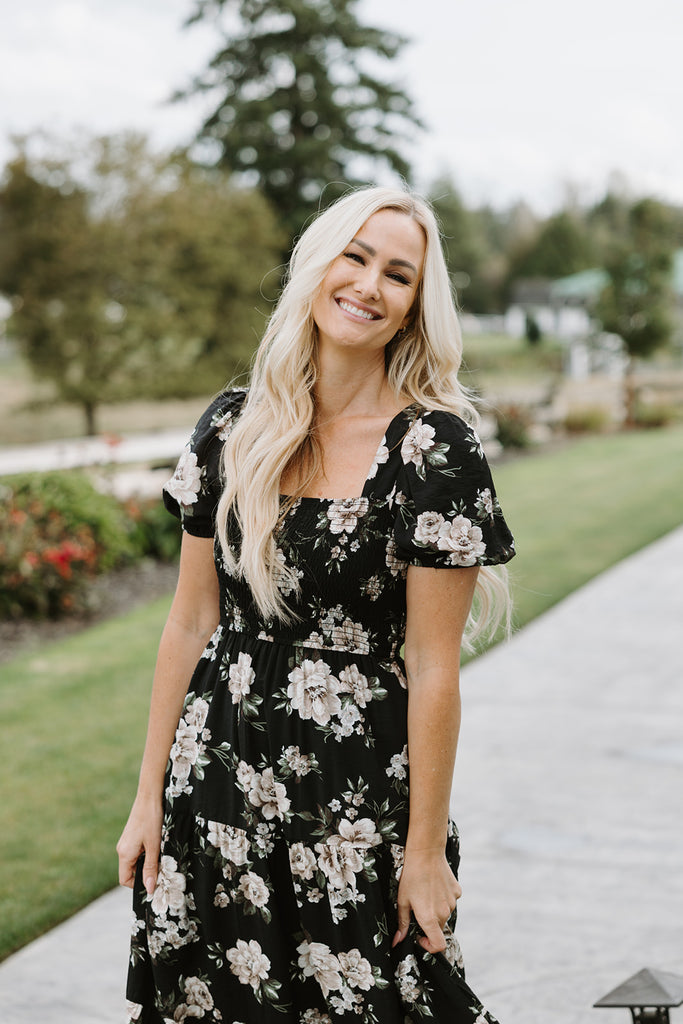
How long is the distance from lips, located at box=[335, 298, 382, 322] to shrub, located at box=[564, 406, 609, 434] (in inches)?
800

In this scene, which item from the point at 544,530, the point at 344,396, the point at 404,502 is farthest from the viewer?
the point at 544,530

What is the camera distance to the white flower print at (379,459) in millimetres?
1936

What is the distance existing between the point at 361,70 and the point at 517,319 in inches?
1611

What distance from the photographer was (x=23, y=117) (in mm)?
24469

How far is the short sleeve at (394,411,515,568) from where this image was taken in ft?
6.05

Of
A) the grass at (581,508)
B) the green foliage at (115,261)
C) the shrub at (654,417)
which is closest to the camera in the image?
the grass at (581,508)

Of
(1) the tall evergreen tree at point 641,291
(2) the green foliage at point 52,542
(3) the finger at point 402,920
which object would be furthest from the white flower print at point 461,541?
(1) the tall evergreen tree at point 641,291

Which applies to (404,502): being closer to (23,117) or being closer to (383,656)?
(383,656)

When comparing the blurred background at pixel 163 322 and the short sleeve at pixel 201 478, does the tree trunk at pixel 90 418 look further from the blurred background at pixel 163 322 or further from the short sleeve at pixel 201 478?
the short sleeve at pixel 201 478

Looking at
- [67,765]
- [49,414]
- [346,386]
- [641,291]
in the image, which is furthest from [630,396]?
[346,386]

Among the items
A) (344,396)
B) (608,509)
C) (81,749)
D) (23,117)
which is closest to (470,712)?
(81,749)

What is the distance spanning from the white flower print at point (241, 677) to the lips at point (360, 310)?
0.66 meters

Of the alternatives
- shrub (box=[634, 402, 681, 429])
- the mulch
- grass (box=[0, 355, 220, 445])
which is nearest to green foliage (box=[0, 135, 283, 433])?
grass (box=[0, 355, 220, 445])

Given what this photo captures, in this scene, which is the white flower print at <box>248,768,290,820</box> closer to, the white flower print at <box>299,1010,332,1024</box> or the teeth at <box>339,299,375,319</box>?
the white flower print at <box>299,1010,332,1024</box>
